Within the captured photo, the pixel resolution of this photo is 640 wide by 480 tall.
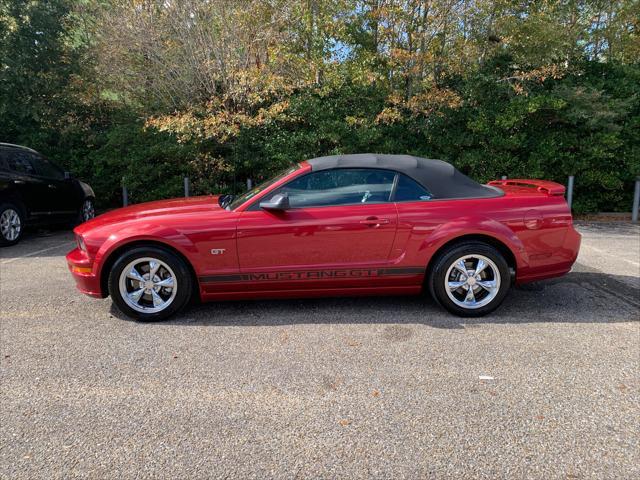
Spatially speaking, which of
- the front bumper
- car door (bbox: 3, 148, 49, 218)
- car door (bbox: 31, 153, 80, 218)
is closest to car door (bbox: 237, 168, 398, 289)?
the front bumper

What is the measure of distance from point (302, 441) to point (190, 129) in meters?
8.18

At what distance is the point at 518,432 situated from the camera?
8.43ft

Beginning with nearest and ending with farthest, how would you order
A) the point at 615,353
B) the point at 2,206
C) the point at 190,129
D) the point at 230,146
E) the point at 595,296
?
the point at 615,353 → the point at 595,296 → the point at 2,206 → the point at 190,129 → the point at 230,146

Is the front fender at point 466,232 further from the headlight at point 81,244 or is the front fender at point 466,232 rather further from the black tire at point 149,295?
the headlight at point 81,244

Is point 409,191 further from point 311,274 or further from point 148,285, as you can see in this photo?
point 148,285

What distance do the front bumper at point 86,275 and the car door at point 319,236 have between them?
1.29 m

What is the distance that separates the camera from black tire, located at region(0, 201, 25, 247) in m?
7.54

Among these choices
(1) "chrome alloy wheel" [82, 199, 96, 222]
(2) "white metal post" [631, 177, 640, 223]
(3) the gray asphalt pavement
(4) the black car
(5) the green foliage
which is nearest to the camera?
(3) the gray asphalt pavement

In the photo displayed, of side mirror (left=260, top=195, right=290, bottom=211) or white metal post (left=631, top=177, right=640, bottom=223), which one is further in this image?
white metal post (left=631, top=177, right=640, bottom=223)

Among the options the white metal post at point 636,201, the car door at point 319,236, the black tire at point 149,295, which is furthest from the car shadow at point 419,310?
the white metal post at point 636,201

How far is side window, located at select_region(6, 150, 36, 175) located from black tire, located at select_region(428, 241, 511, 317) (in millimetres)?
7323

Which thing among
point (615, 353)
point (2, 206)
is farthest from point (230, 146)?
point (615, 353)

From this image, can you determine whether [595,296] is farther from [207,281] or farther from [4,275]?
[4,275]

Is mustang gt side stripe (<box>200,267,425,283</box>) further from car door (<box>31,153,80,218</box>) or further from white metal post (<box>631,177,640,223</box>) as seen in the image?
white metal post (<box>631,177,640,223</box>)
